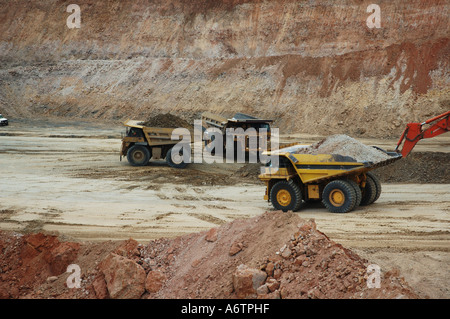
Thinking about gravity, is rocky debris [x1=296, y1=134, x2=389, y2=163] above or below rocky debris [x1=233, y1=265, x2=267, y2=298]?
above

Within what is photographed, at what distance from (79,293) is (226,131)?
14838 millimetres

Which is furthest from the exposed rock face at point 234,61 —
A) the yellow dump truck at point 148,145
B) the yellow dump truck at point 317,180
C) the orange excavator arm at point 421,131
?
the yellow dump truck at point 317,180

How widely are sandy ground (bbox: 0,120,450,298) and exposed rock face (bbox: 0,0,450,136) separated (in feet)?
48.0

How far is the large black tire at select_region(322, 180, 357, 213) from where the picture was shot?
39.0 ft

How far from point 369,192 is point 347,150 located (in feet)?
5.29

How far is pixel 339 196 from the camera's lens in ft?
39.5

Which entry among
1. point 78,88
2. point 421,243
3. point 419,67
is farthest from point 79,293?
point 78,88

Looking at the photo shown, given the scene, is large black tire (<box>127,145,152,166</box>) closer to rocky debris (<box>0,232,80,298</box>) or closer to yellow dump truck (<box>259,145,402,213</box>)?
yellow dump truck (<box>259,145,402,213</box>)

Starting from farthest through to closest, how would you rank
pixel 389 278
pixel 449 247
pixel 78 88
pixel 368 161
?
pixel 78 88, pixel 368 161, pixel 449 247, pixel 389 278

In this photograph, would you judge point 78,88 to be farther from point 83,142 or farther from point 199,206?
point 199,206

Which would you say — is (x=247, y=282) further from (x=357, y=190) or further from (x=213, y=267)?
(x=357, y=190)

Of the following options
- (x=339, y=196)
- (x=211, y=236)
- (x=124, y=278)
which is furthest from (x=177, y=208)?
(x=124, y=278)

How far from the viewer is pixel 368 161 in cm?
1176

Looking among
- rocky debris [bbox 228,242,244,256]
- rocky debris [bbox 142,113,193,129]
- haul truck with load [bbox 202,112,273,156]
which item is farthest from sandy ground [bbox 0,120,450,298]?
rocky debris [bbox 228,242,244,256]
